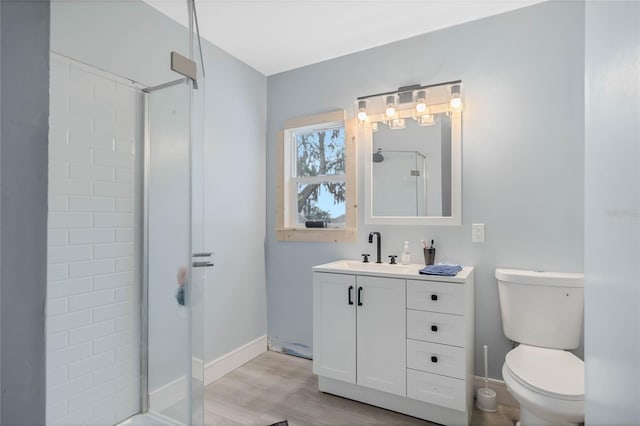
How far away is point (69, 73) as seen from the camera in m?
1.46

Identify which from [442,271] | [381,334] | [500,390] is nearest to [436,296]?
[442,271]

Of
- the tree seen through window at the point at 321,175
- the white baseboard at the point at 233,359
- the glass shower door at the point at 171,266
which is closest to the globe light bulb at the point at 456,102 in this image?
the tree seen through window at the point at 321,175

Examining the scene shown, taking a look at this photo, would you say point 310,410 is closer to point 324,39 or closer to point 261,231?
point 261,231


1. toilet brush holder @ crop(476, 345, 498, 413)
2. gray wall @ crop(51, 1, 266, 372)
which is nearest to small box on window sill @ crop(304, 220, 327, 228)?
gray wall @ crop(51, 1, 266, 372)

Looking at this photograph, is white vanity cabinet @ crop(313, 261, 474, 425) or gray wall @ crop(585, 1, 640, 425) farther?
white vanity cabinet @ crop(313, 261, 474, 425)

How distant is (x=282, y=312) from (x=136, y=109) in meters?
1.97

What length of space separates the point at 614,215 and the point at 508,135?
1.87 m

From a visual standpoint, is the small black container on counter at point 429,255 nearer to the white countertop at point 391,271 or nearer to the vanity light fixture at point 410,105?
the white countertop at point 391,271

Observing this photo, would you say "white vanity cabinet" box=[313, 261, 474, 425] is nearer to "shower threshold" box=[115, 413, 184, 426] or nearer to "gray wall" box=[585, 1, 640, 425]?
"shower threshold" box=[115, 413, 184, 426]

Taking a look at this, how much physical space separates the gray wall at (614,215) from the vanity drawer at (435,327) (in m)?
1.15

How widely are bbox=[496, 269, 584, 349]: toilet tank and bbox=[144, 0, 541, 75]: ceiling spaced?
1695mm

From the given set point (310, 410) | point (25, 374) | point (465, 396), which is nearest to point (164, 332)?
point (310, 410)

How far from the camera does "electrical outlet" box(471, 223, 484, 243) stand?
85.5 inches

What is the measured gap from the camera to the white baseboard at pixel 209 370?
1.56 m
